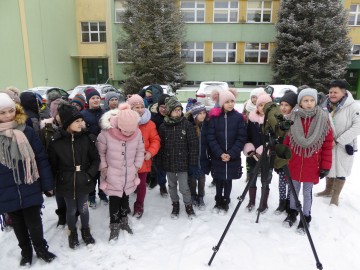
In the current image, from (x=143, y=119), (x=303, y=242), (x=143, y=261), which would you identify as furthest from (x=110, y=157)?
(x=303, y=242)

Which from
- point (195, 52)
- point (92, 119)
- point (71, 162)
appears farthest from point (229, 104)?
point (195, 52)

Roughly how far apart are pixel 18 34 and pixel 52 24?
13.1 feet

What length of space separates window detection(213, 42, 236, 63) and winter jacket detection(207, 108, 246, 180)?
18.4 m

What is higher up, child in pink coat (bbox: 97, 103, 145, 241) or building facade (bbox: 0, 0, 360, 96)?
building facade (bbox: 0, 0, 360, 96)

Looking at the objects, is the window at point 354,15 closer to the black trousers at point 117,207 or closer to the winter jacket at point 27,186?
the black trousers at point 117,207

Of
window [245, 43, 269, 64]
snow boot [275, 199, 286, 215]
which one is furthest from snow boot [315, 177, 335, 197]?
window [245, 43, 269, 64]

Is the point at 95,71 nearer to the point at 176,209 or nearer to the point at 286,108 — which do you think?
the point at 176,209

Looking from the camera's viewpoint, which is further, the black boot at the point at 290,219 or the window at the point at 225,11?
the window at the point at 225,11

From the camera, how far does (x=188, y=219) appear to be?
12.5 feet

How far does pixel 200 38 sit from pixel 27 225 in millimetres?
20037

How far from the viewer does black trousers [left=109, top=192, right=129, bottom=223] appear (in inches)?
132

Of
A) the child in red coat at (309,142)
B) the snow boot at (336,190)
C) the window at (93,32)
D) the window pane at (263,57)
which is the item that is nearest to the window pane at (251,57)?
the window pane at (263,57)

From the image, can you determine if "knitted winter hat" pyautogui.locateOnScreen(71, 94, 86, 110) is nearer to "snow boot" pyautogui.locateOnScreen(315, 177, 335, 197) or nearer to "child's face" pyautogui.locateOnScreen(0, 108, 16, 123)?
"child's face" pyautogui.locateOnScreen(0, 108, 16, 123)

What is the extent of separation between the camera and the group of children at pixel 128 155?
274cm
